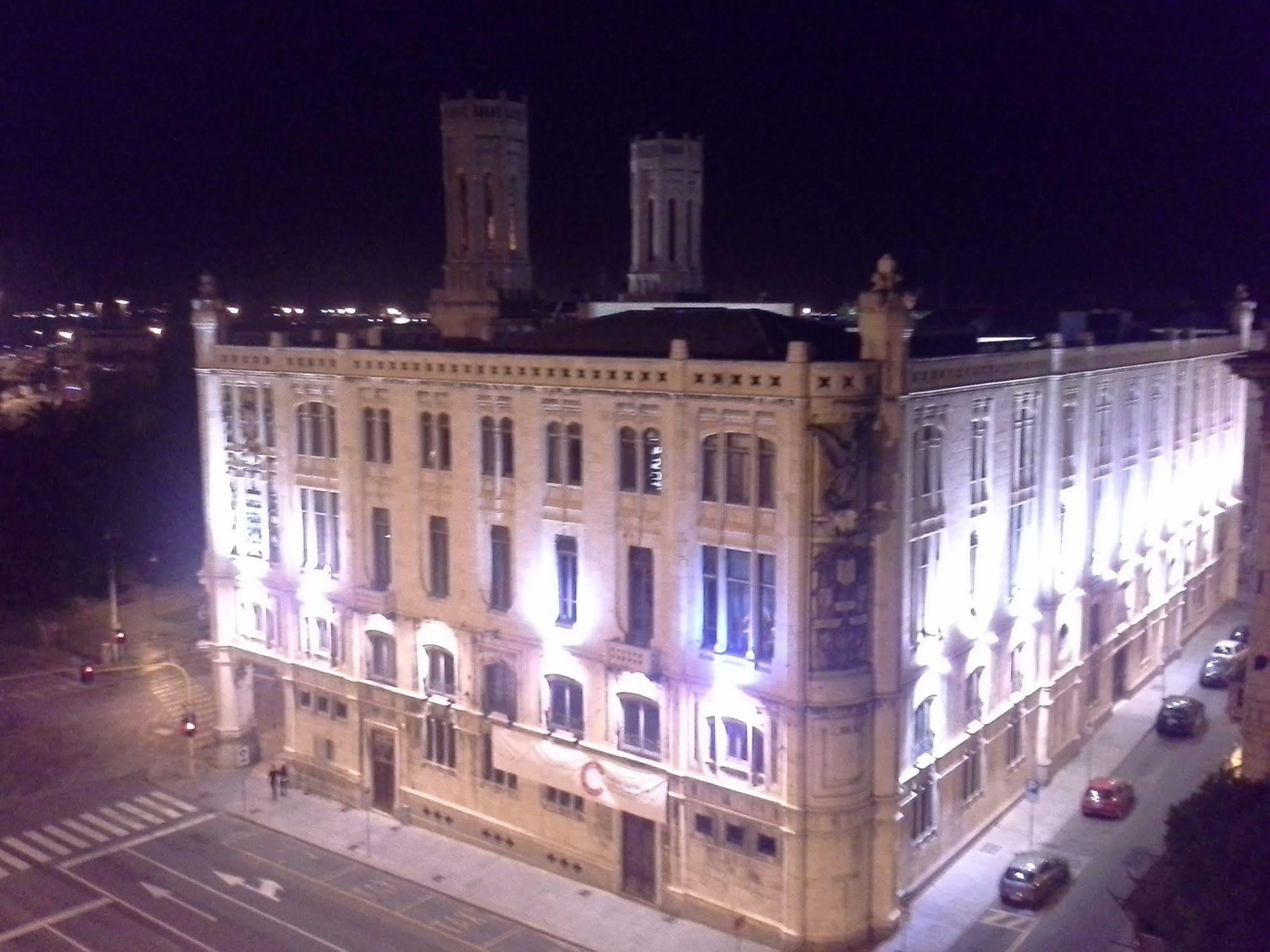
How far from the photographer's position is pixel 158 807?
44750mm

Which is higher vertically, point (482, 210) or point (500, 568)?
point (482, 210)

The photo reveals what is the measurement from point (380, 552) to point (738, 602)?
49.8 ft

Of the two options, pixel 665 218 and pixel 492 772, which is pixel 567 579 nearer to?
pixel 492 772

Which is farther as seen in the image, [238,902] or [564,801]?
[564,801]

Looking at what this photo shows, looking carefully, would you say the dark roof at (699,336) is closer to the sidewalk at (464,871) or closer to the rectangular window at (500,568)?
the rectangular window at (500,568)

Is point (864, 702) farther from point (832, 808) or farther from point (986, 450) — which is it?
point (986, 450)

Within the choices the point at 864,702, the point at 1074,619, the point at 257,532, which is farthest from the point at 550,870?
the point at 1074,619

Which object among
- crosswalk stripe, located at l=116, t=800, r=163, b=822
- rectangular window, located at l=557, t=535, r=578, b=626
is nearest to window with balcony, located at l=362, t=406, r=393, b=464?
rectangular window, located at l=557, t=535, r=578, b=626

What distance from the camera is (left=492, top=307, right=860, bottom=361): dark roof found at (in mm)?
36281

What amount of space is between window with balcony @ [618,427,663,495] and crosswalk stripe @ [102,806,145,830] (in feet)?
72.2

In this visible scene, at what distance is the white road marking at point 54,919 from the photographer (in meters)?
35.3

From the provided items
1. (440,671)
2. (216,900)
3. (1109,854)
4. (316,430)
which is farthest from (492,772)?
(1109,854)

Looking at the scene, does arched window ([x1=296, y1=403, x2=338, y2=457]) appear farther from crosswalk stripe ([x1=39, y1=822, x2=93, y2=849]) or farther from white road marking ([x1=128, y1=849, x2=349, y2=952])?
crosswalk stripe ([x1=39, y1=822, x2=93, y2=849])

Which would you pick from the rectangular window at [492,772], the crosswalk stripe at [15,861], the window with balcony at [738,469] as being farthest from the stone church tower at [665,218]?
the crosswalk stripe at [15,861]
